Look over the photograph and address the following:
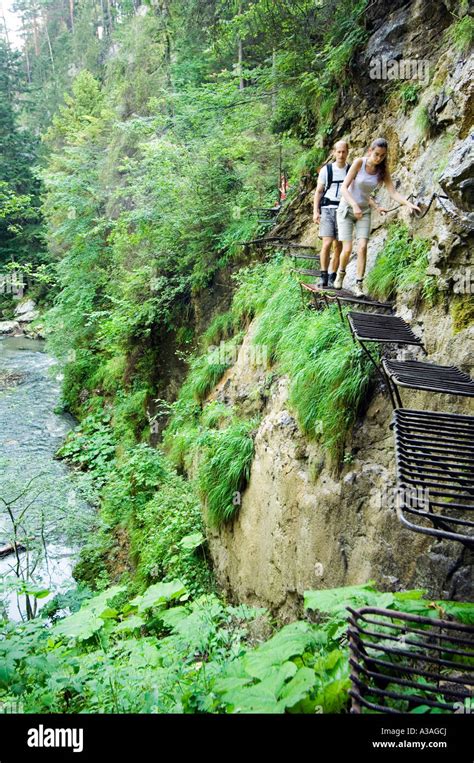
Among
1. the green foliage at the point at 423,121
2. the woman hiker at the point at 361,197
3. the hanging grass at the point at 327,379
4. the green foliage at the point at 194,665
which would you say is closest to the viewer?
the green foliage at the point at 194,665

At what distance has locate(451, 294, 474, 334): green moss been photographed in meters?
3.58

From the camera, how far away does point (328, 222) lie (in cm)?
566

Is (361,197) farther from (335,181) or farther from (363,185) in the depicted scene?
(335,181)

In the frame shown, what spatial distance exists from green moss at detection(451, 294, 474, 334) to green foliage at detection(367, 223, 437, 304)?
32 cm

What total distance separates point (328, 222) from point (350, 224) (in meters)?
0.47

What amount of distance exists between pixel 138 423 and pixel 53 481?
8.11 ft

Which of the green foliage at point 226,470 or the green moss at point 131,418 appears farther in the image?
the green moss at point 131,418

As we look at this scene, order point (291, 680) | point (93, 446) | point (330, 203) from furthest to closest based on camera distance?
point (93, 446) < point (330, 203) < point (291, 680)

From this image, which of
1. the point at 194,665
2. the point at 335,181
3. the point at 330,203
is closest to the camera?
the point at 194,665

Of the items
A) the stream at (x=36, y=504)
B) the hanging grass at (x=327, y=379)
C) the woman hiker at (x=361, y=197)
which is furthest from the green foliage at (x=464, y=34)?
the stream at (x=36, y=504)

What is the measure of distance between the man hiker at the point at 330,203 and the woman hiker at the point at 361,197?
34 cm

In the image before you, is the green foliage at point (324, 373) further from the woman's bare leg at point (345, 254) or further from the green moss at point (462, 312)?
the green moss at point (462, 312)

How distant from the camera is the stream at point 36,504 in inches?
310

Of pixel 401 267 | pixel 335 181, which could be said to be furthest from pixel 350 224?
pixel 401 267
